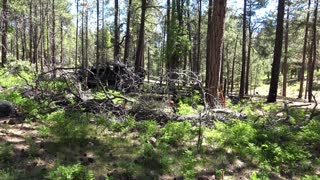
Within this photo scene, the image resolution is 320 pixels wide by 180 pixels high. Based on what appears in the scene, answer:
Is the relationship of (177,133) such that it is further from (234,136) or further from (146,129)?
(234,136)

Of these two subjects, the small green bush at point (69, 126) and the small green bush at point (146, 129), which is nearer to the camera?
the small green bush at point (69, 126)

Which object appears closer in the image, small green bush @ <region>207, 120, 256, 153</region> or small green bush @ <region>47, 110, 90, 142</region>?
small green bush @ <region>47, 110, 90, 142</region>

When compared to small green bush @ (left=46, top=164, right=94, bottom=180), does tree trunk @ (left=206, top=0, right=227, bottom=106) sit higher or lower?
higher

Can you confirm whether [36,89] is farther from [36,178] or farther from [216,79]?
[216,79]

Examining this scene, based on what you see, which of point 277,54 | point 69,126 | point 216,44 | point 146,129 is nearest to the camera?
point 69,126

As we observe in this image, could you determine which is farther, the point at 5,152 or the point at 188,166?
the point at 188,166

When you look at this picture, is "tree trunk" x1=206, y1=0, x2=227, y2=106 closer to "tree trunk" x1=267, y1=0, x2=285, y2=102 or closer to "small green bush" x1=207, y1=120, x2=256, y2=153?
"small green bush" x1=207, y1=120, x2=256, y2=153

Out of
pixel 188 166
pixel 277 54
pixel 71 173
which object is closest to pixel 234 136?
pixel 188 166

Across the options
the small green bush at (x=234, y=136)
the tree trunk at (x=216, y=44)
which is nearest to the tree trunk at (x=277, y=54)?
the tree trunk at (x=216, y=44)

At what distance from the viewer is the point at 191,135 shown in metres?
5.81

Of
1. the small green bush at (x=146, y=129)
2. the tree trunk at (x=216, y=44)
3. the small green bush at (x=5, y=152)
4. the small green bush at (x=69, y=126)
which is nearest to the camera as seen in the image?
the small green bush at (x=5, y=152)

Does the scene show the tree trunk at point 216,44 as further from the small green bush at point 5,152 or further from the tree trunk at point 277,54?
the small green bush at point 5,152

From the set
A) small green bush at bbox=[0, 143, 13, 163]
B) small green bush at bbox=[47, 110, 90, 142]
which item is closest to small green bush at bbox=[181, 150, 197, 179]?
small green bush at bbox=[47, 110, 90, 142]

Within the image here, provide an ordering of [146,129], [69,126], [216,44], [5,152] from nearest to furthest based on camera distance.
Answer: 1. [5,152]
2. [69,126]
3. [146,129]
4. [216,44]
